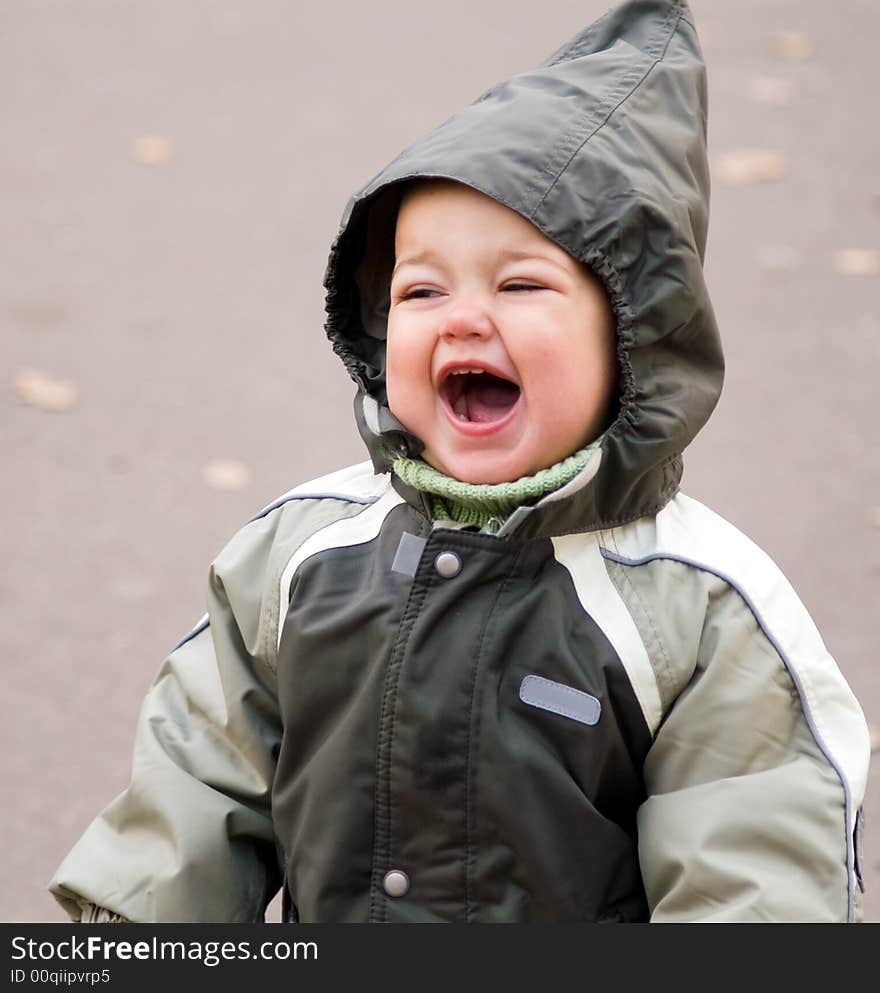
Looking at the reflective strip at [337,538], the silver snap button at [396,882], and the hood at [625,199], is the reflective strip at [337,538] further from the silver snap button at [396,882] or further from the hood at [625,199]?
the silver snap button at [396,882]

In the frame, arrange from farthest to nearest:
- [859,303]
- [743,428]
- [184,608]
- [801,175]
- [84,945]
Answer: [801,175] < [859,303] < [743,428] < [184,608] < [84,945]

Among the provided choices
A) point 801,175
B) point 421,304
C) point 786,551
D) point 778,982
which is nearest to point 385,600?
point 421,304

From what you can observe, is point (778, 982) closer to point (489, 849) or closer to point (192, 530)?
point (489, 849)

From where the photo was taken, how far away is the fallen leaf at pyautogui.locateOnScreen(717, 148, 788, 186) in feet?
18.5

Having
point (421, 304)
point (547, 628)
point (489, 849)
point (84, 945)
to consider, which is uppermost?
point (421, 304)

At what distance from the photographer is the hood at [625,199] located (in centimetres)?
221

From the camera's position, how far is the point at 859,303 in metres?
5.06

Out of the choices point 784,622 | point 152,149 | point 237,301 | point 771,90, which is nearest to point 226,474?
point 237,301

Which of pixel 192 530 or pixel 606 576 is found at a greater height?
pixel 606 576

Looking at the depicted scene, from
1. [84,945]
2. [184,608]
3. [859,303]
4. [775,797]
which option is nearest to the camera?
[775,797]

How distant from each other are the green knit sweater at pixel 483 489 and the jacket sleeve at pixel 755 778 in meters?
0.24

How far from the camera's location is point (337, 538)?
246 centimetres

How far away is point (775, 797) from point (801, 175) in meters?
3.81

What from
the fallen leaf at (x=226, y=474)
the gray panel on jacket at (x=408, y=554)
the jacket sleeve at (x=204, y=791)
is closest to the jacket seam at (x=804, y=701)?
the gray panel on jacket at (x=408, y=554)
